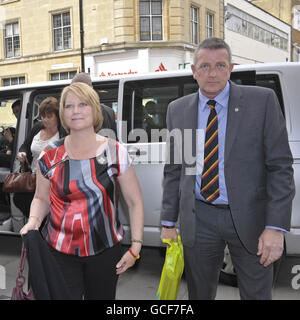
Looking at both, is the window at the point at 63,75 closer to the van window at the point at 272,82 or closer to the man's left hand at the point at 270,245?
the van window at the point at 272,82

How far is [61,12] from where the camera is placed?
63.0 feet

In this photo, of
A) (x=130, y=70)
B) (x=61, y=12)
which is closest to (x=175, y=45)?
(x=130, y=70)

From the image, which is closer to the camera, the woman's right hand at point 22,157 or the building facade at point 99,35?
the woman's right hand at point 22,157

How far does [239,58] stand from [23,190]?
74.6 feet

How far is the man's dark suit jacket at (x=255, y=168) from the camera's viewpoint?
1.90m

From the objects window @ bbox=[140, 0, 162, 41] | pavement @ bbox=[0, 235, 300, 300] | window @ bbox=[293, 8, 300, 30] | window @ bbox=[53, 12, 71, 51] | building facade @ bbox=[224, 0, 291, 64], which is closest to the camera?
pavement @ bbox=[0, 235, 300, 300]

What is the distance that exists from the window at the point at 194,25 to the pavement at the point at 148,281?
16417 mm

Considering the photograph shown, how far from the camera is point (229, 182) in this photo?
6.58 feet

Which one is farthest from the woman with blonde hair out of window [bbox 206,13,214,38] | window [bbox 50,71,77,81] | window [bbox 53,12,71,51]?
window [bbox 206,13,214,38]

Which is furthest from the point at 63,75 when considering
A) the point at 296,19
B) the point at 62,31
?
the point at 296,19

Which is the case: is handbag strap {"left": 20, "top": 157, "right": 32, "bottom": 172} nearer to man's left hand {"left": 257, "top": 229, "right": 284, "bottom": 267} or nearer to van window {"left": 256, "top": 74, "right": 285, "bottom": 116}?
van window {"left": 256, "top": 74, "right": 285, "bottom": 116}

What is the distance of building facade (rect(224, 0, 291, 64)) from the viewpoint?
2308 centimetres

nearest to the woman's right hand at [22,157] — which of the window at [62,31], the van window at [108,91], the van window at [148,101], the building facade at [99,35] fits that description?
the van window at [108,91]

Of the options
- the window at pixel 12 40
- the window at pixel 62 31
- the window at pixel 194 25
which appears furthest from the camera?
the window at pixel 12 40
